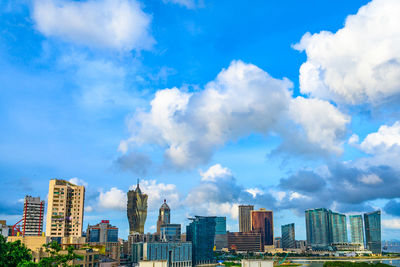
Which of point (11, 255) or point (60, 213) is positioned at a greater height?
point (60, 213)

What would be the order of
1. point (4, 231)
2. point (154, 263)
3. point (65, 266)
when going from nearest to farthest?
point (154, 263)
point (65, 266)
point (4, 231)

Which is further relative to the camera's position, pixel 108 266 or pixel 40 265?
pixel 108 266

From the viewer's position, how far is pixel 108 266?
139 m

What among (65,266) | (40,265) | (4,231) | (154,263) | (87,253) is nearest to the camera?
(154,263)

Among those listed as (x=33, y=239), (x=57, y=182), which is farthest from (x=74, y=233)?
(x=33, y=239)

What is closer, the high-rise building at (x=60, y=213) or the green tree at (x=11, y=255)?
the green tree at (x=11, y=255)

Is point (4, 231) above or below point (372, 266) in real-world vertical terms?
above

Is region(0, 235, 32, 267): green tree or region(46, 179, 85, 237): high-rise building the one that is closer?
region(0, 235, 32, 267): green tree

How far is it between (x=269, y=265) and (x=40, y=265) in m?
45.5

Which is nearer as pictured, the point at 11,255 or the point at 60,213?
the point at 11,255

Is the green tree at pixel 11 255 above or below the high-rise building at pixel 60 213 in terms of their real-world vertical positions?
below

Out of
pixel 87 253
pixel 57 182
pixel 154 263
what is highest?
pixel 57 182

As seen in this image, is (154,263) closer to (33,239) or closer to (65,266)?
(65,266)

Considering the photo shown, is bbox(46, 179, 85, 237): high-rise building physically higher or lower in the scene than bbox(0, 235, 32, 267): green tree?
higher
